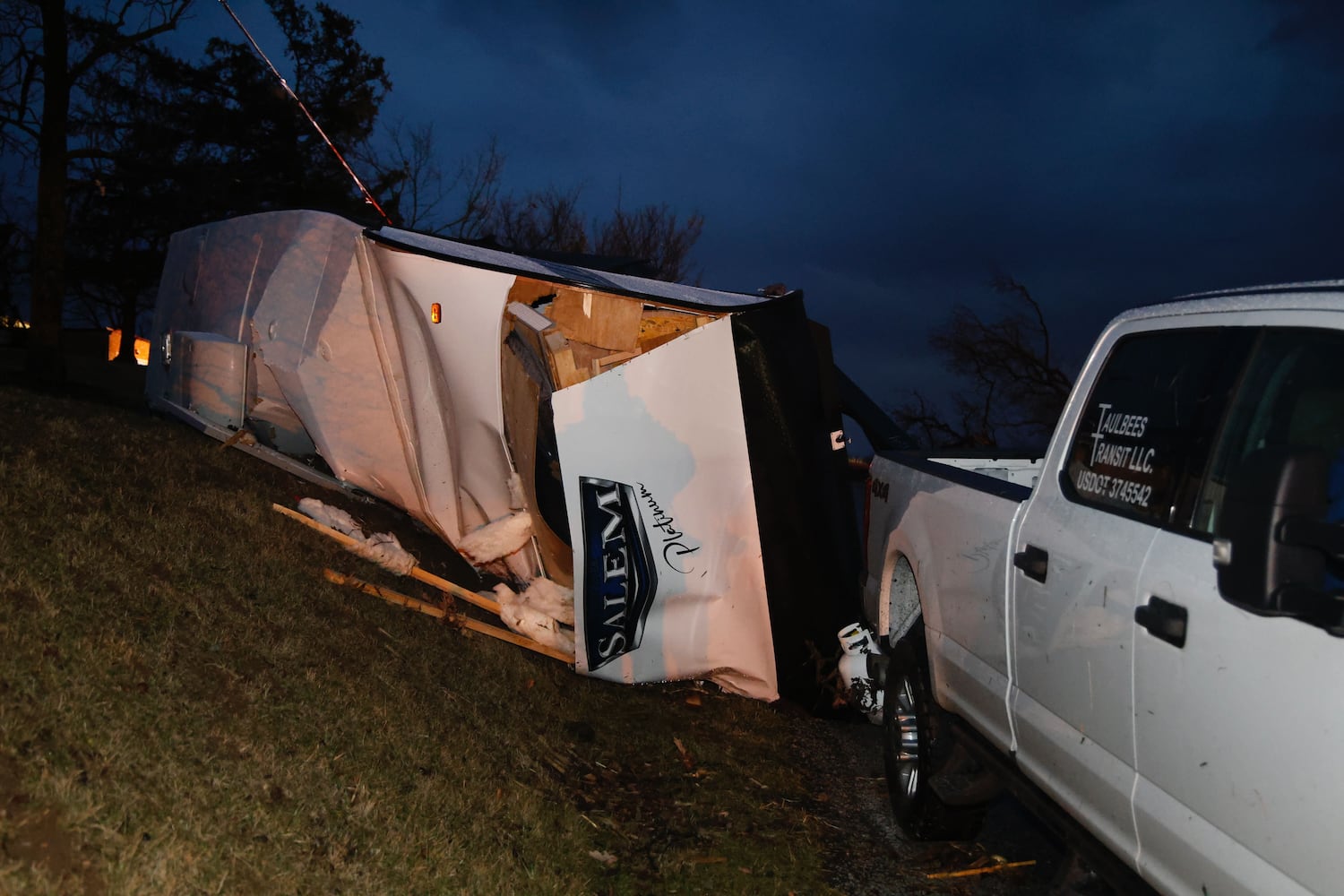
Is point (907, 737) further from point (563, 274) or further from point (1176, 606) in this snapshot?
point (563, 274)

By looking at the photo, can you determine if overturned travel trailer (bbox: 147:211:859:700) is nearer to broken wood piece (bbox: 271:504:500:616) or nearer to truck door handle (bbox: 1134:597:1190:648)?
broken wood piece (bbox: 271:504:500:616)

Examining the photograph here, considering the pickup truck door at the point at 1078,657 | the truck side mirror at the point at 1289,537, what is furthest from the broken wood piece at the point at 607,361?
the truck side mirror at the point at 1289,537

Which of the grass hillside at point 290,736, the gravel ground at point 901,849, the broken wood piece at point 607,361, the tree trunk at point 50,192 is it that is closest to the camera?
the grass hillside at point 290,736

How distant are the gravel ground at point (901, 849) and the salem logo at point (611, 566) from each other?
1.34 metres

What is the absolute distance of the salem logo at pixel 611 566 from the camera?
624 centimetres

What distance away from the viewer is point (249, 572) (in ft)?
17.9

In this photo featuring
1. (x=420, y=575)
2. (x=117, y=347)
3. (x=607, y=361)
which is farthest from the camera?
(x=117, y=347)

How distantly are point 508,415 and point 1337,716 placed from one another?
588 centimetres

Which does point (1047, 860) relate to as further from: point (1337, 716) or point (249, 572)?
point (249, 572)

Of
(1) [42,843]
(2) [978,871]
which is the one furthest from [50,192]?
(2) [978,871]

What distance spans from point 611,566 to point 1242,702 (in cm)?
425

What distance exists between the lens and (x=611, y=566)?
625cm

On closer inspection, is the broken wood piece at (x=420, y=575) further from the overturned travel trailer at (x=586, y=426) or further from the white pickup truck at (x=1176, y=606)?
the white pickup truck at (x=1176, y=606)

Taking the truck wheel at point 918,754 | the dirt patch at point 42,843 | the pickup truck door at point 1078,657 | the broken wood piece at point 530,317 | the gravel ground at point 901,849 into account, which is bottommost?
the gravel ground at point 901,849
